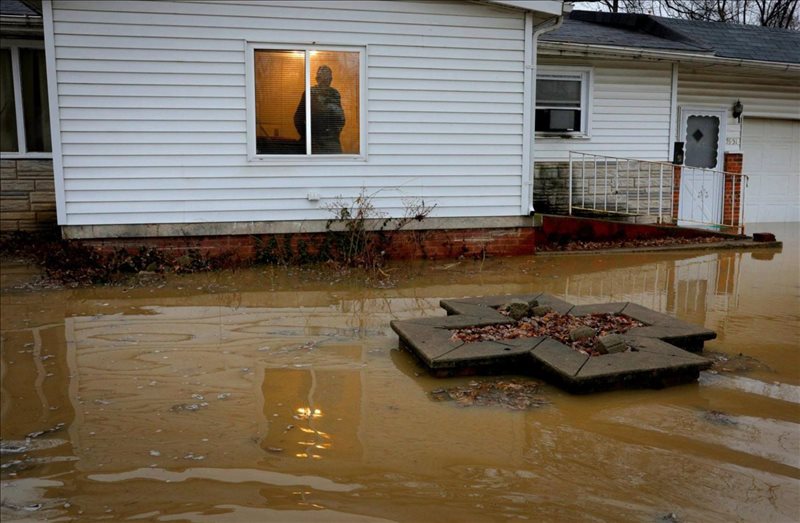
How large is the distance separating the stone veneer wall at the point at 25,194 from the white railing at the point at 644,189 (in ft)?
27.7

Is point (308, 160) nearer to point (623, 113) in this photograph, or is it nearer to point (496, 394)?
point (496, 394)

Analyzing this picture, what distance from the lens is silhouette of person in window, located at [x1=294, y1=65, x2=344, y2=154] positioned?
9445 millimetres

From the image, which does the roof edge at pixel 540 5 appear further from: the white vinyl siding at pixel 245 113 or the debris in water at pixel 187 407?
the debris in water at pixel 187 407

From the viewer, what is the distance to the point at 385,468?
354cm

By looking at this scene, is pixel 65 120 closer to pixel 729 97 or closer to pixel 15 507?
pixel 15 507

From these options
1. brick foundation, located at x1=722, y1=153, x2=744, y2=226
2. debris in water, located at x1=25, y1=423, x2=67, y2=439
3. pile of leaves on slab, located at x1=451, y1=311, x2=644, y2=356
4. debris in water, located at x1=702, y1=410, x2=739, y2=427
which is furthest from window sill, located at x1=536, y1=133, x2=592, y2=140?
debris in water, located at x1=25, y1=423, x2=67, y2=439

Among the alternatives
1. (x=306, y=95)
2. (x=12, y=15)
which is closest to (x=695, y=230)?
(x=306, y=95)

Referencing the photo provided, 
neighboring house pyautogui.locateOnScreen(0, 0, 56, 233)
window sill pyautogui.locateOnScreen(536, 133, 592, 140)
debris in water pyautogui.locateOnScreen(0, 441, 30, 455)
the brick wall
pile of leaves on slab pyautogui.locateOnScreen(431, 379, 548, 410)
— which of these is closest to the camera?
debris in water pyautogui.locateOnScreen(0, 441, 30, 455)

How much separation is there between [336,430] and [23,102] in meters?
9.64

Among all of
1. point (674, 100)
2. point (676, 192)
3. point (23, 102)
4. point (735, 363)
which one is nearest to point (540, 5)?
point (674, 100)

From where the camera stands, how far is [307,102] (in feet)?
30.9

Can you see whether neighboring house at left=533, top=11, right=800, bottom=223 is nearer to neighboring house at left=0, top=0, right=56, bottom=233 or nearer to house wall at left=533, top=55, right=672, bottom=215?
house wall at left=533, top=55, right=672, bottom=215

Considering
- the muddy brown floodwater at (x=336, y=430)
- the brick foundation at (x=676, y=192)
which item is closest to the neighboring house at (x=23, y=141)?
the muddy brown floodwater at (x=336, y=430)

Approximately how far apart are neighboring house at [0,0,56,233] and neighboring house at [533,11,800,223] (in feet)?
26.4
